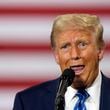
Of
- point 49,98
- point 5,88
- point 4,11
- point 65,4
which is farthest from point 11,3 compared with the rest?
point 49,98

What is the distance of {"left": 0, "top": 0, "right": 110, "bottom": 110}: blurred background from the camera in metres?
2.70

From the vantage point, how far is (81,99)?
214 centimetres

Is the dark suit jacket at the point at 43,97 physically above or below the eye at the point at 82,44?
below

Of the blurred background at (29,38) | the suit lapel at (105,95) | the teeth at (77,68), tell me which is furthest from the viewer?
the blurred background at (29,38)

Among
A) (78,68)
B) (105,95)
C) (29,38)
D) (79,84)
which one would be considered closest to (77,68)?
(78,68)

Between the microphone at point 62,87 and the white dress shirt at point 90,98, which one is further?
the white dress shirt at point 90,98

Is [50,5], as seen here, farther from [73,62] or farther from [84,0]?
[73,62]

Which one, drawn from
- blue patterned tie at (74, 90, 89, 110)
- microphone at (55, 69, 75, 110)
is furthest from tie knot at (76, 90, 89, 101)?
microphone at (55, 69, 75, 110)

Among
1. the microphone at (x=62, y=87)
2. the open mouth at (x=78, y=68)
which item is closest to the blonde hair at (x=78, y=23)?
the open mouth at (x=78, y=68)

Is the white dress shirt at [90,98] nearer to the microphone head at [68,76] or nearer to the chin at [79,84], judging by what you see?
the chin at [79,84]

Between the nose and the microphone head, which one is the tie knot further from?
the microphone head

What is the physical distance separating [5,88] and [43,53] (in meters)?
0.27

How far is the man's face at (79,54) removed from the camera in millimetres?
2080

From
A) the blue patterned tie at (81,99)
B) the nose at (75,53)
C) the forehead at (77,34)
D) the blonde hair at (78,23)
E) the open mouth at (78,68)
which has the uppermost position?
the blonde hair at (78,23)
